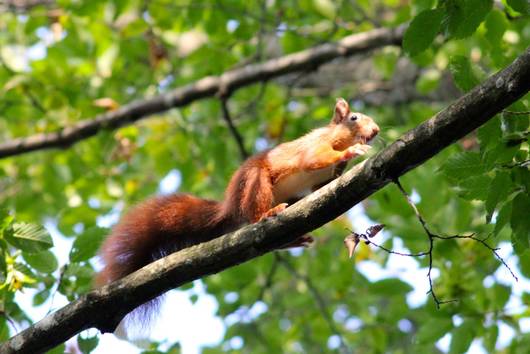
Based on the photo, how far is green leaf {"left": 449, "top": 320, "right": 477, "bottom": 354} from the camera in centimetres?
393

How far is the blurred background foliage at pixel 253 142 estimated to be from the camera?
4.32 metres

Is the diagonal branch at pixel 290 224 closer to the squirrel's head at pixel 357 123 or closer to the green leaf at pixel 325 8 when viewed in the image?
the squirrel's head at pixel 357 123

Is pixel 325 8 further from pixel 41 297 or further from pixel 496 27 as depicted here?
pixel 41 297

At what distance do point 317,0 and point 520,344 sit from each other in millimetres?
2919

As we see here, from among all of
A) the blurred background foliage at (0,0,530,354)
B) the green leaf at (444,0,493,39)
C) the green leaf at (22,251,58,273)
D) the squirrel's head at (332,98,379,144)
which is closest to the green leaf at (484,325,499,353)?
the blurred background foliage at (0,0,530,354)

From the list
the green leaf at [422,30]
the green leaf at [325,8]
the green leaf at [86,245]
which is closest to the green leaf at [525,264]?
the green leaf at [422,30]

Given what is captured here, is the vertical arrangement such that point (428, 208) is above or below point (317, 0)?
below

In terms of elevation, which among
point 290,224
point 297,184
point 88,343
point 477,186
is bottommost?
point 477,186

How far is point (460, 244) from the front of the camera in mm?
4688

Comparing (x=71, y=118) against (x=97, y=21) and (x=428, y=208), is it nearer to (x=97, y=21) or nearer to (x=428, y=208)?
(x=97, y=21)

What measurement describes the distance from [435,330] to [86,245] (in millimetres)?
1911

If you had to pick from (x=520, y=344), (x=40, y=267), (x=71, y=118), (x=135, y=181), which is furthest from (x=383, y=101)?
(x=40, y=267)

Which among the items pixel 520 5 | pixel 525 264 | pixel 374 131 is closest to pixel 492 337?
pixel 525 264

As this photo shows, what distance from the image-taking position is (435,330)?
4.06 m
